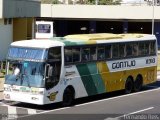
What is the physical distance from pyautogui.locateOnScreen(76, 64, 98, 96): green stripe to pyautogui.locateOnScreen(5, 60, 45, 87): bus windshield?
7.93 feet

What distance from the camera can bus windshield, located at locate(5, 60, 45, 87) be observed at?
19.6 m

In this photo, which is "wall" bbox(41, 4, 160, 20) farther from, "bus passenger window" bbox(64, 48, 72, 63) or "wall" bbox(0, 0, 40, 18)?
"bus passenger window" bbox(64, 48, 72, 63)

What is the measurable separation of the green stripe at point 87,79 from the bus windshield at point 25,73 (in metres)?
2.42

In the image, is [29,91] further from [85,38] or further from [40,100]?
[85,38]

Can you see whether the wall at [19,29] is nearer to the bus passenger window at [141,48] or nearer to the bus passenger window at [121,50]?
the bus passenger window at [141,48]

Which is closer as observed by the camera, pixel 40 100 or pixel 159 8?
pixel 40 100

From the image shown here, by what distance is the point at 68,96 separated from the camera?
68.8 feet

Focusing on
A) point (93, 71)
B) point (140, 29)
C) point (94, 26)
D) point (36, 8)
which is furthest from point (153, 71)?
point (140, 29)

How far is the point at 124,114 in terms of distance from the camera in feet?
62.6

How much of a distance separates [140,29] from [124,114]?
5755cm

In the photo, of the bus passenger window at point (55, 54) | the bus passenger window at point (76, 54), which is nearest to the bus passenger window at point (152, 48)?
the bus passenger window at point (76, 54)

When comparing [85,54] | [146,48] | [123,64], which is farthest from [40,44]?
[146,48]

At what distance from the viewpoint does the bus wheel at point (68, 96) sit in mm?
20781

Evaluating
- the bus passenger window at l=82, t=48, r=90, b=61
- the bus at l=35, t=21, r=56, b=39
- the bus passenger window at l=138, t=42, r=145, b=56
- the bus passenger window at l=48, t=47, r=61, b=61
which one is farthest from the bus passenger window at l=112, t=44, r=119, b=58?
the bus at l=35, t=21, r=56, b=39
